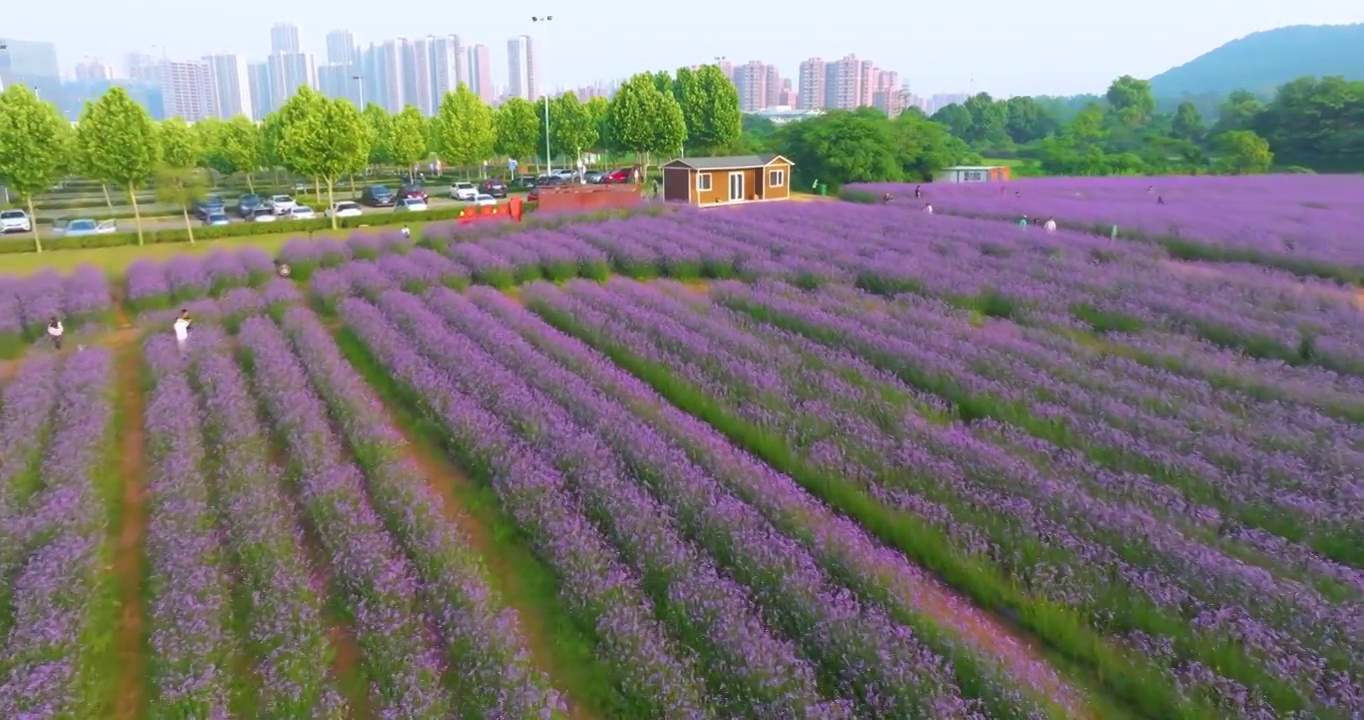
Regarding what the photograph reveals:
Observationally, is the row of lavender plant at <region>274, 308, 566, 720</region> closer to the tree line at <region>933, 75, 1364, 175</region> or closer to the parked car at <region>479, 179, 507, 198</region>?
the parked car at <region>479, 179, 507, 198</region>

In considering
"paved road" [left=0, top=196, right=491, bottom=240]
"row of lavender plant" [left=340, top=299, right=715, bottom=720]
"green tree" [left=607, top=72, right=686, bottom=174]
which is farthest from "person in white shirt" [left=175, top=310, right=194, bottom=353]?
"green tree" [left=607, top=72, right=686, bottom=174]

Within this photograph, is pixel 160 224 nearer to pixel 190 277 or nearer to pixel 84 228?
pixel 84 228

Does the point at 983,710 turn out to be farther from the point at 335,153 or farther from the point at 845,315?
the point at 335,153

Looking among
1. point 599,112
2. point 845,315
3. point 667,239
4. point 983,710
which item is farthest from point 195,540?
point 599,112

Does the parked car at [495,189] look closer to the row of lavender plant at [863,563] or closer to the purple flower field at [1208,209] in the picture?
the purple flower field at [1208,209]

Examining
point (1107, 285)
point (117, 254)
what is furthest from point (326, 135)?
point (1107, 285)

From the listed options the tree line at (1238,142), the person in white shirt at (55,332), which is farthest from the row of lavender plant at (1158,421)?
the tree line at (1238,142)
